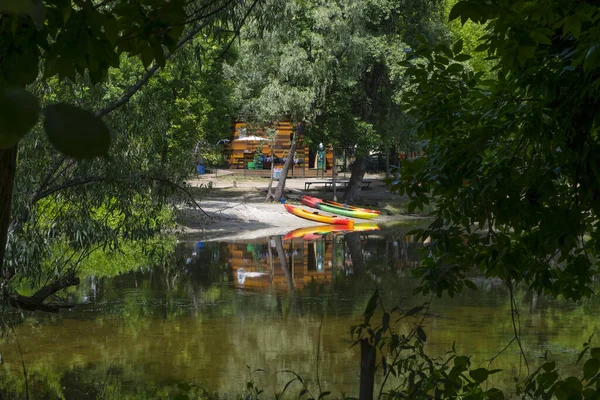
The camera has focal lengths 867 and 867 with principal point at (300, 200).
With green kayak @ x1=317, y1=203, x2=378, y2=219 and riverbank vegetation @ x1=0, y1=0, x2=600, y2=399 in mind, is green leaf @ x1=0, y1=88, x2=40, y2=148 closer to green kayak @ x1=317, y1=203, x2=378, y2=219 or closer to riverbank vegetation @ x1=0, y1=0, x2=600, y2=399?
riverbank vegetation @ x1=0, y1=0, x2=600, y2=399

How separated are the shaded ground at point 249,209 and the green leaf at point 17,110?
68.4ft

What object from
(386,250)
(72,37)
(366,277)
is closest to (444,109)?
(72,37)

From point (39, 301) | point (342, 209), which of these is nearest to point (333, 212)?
point (342, 209)

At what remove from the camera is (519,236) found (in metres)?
4.89

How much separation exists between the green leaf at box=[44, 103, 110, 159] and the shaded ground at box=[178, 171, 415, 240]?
20.9 metres

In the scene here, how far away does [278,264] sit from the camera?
774 inches

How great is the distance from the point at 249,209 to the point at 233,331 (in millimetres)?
14891

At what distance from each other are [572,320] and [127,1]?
12.5 metres

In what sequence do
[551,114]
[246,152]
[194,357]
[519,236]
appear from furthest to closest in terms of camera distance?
1. [246,152]
2. [194,357]
3. [519,236]
4. [551,114]

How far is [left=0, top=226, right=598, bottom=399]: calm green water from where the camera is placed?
1092 cm

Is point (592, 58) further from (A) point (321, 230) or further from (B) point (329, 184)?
(B) point (329, 184)

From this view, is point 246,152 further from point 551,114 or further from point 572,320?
point 551,114

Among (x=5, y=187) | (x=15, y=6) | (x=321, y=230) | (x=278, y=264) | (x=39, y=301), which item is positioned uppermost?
(x=15, y=6)

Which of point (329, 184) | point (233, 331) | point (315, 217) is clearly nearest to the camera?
point (233, 331)
